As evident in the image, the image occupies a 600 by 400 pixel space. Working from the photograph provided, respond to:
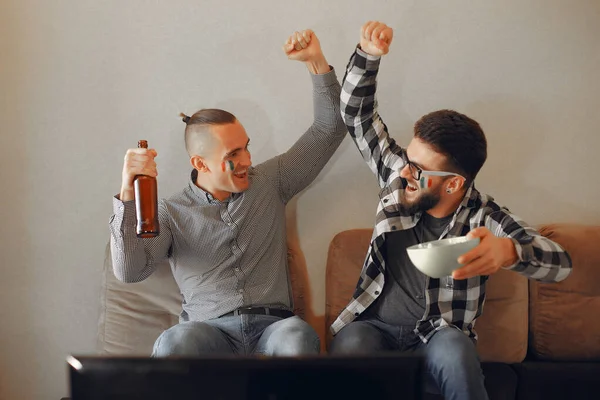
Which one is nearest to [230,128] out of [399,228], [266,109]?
[266,109]

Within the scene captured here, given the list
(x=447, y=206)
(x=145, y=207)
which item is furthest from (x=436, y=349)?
(x=145, y=207)

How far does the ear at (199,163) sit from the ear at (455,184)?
748 mm

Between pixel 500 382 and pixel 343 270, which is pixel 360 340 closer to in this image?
pixel 343 270

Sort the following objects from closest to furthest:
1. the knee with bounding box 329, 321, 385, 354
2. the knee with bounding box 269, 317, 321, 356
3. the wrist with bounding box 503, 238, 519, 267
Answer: the wrist with bounding box 503, 238, 519, 267, the knee with bounding box 269, 317, 321, 356, the knee with bounding box 329, 321, 385, 354

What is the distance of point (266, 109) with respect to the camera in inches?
90.3

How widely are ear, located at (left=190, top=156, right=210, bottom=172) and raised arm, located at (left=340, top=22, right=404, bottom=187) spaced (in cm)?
47

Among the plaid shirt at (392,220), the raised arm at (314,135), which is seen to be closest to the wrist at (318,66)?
the raised arm at (314,135)

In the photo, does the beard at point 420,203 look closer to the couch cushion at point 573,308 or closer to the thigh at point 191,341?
the couch cushion at point 573,308

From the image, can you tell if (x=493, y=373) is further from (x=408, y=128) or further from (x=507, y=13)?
(x=507, y=13)

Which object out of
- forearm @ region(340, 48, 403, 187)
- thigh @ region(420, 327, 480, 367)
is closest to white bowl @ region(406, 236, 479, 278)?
thigh @ region(420, 327, 480, 367)

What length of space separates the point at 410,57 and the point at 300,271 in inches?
33.5

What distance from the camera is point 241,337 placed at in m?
1.94

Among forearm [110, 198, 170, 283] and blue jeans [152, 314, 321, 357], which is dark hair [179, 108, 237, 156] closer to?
forearm [110, 198, 170, 283]

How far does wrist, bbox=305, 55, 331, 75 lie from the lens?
207 centimetres
